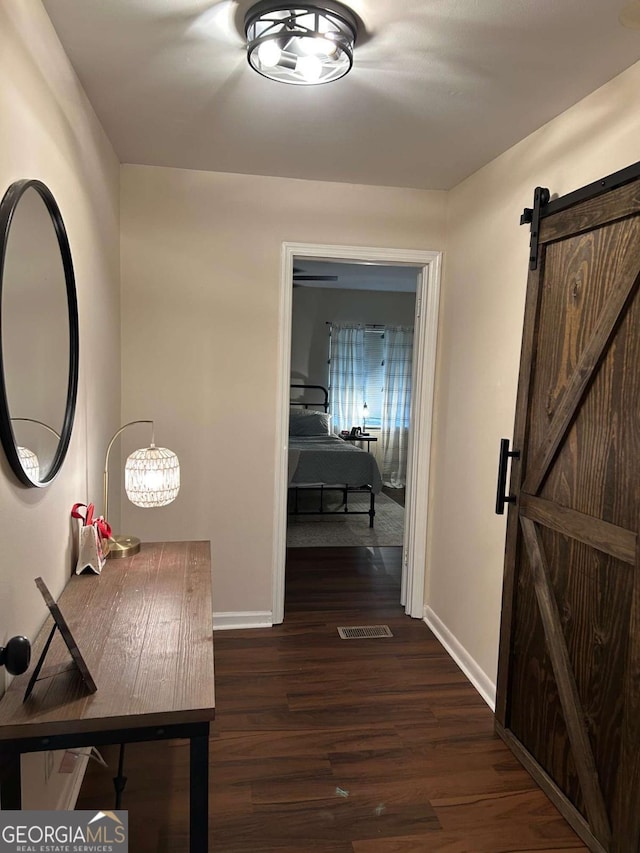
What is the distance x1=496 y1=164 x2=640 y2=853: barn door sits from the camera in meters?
1.72

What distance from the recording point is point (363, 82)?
6.55 ft

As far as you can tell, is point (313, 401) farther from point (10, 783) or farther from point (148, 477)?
point (10, 783)

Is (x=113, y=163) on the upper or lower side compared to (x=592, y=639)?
upper

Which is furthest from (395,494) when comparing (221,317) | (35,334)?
(35,334)

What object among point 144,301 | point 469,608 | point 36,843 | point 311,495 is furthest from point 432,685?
point 311,495

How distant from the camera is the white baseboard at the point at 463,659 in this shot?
2.64m

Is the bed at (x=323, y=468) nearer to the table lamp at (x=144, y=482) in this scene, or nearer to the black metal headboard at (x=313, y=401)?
the black metal headboard at (x=313, y=401)

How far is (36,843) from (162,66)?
2.18 m

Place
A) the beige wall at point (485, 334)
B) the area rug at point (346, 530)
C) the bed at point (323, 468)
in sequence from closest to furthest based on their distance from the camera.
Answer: the beige wall at point (485, 334), the area rug at point (346, 530), the bed at point (323, 468)

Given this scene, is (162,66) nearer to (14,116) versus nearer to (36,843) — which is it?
(14,116)

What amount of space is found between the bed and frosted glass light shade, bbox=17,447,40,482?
388cm

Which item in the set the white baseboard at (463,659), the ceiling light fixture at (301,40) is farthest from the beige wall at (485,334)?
the ceiling light fixture at (301,40)

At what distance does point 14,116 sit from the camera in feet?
4.48

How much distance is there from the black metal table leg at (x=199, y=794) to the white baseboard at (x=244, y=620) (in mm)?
2040
